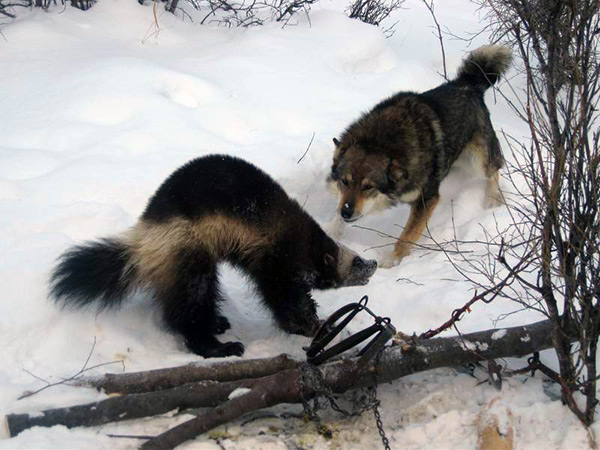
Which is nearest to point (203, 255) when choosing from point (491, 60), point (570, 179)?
point (570, 179)

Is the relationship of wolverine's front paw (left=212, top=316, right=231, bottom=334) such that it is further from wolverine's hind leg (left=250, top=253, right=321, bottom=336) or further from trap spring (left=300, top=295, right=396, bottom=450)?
trap spring (left=300, top=295, right=396, bottom=450)

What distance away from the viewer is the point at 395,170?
5223mm

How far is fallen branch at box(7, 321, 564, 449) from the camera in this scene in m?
2.96

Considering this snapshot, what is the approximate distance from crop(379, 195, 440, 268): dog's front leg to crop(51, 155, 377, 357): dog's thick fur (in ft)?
5.36

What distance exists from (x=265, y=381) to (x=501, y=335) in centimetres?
124

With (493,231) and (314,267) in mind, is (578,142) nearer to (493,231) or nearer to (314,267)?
(314,267)

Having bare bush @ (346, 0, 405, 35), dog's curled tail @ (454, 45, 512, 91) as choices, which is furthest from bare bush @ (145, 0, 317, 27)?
dog's curled tail @ (454, 45, 512, 91)

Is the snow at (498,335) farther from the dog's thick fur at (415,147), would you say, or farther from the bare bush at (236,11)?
the bare bush at (236,11)

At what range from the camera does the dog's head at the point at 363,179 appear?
514 cm

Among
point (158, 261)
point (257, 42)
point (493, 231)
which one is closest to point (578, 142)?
point (158, 261)

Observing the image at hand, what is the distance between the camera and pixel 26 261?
4121 millimetres

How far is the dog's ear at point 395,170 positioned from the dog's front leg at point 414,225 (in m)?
0.38

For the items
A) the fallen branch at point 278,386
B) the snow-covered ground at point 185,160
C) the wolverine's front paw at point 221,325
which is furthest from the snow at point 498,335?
the wolverine's front paw at point 221,325

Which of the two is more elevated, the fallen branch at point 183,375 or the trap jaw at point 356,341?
the trap jaw at point 356,341
